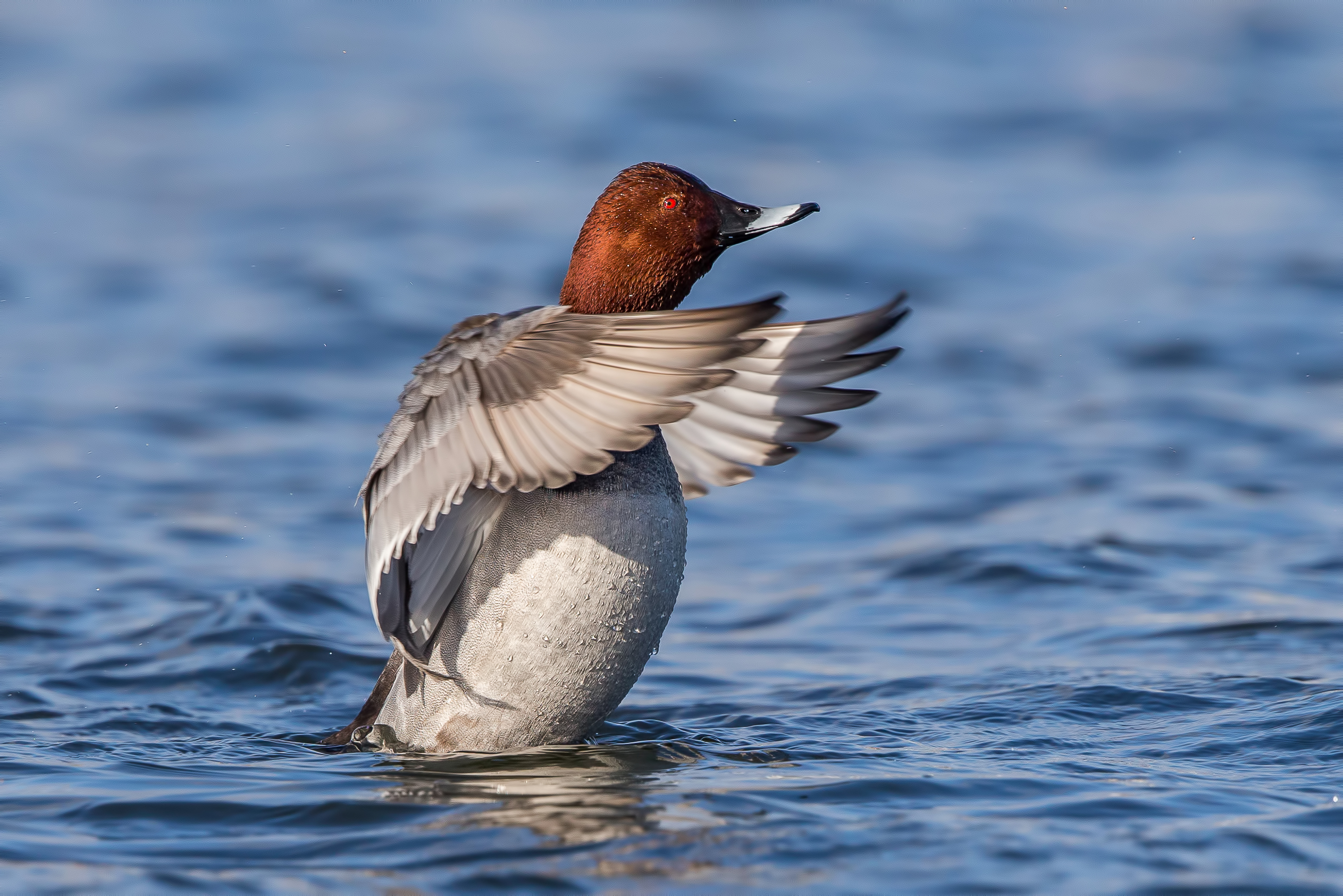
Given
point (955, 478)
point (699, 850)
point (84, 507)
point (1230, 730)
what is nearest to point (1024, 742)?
point (1230, 730)

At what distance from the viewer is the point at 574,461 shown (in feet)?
13.7

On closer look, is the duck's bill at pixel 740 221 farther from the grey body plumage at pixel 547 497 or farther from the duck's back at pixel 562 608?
the duck's back at pixel 562 608

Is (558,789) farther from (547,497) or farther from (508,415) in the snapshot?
(508,415)

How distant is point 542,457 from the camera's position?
166 inches

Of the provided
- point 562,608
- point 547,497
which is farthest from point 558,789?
point 547,497

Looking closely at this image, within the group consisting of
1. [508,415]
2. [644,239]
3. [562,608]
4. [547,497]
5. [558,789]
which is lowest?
[558,789]

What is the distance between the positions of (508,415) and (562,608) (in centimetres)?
64

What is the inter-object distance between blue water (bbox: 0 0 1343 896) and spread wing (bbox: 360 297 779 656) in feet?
2.26

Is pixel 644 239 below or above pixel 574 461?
above

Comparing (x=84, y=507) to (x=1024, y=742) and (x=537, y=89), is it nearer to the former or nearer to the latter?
(x=1024, y=742)

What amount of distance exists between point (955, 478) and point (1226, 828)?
15.6ft

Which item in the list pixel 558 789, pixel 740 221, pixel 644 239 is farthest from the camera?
pixel 740 221

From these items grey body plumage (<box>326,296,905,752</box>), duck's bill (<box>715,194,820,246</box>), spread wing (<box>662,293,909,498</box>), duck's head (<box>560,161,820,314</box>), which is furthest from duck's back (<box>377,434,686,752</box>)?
duck's bill (<box>715,194,820,246</box>)

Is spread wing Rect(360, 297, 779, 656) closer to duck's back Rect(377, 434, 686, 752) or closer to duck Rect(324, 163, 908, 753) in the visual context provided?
duck Rect(324, 163, 908, 753)
